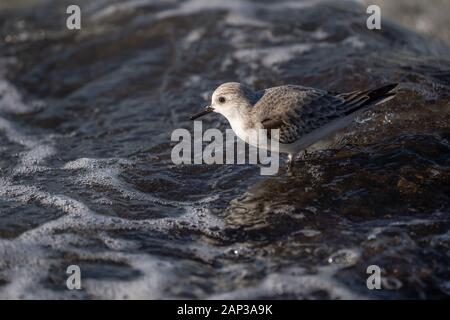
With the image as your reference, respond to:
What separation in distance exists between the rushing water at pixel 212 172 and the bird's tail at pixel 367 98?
55cm

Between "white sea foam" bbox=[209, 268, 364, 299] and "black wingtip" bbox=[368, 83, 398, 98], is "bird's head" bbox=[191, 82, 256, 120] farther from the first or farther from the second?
"white sea foam" bbox=[209, 268, 364, 299]

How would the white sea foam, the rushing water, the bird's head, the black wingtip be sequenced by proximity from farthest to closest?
1. the bird's head
2. the black wingtip
3. the rushing water
4. the white sea foam

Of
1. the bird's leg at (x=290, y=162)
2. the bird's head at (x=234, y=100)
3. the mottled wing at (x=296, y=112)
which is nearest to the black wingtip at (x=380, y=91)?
the mottled wing at (x=296, y=112)

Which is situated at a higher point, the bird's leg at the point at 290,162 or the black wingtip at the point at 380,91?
the black wingtip at the point at 380,91

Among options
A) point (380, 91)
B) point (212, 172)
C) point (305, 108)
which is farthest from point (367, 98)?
point (212, 172)

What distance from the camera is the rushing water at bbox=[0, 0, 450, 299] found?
18.0ft

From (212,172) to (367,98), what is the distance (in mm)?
1780

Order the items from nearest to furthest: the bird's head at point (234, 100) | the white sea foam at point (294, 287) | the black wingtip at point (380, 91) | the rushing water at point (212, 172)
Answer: the white sea foam at point (294, 287)
the rushing water at point (212, 172)
the black wingtip at point (380, 91)
the bird's head at point (234, 100)

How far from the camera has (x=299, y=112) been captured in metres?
6.81

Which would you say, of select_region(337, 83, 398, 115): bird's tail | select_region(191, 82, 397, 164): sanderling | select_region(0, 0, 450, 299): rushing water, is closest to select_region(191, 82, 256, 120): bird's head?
select_region(191, 82, 397, 164): sanderling

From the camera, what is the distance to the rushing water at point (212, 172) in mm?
5484

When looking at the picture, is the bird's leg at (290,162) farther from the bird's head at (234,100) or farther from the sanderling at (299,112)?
the bird's head at (234,100)

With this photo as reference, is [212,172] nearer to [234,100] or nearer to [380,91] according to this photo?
[234,100]
